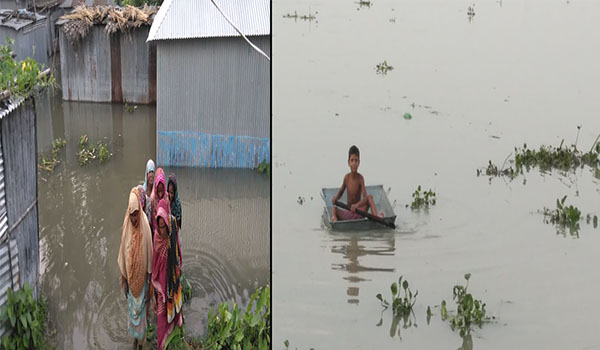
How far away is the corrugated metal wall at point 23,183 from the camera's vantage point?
4391 millimetres

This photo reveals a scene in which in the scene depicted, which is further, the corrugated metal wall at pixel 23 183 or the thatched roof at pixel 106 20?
the thatched roof at pixel 106 20

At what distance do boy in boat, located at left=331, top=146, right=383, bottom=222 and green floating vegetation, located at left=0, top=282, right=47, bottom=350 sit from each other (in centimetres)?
313

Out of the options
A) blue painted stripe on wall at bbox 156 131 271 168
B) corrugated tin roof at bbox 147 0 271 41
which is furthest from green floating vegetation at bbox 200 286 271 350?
corrugated tin roof at bbox 147 0 271 41

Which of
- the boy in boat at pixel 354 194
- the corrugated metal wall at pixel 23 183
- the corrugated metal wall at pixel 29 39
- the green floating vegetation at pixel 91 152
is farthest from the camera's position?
the corrugated metal wall at pixel 29 39

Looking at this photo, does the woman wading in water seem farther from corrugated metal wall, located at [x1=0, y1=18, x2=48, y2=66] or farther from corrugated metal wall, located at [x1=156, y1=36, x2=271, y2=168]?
corrugated metal wall, located at [x1=0, y1=18, x2=48, y2=66]

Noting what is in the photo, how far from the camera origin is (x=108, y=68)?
12062 millimetres

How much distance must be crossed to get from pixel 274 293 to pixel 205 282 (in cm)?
389

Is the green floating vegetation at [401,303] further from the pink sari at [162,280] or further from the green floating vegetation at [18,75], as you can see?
the green floating vegetation at [18,75]

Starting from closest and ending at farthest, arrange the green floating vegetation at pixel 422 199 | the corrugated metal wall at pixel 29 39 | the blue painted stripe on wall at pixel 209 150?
the green floating vegetation at pixel 422 199 → the blue painted stripe on wall at pixel 209 150 → the corrugated metal wall at pixel 29 39

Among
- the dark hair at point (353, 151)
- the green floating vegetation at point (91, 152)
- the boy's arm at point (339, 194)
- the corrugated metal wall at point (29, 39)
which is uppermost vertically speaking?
the corrugated metal wall at point (29, 39)

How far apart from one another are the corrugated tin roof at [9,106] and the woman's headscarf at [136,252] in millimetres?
931

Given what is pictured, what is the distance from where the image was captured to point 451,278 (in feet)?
5.62

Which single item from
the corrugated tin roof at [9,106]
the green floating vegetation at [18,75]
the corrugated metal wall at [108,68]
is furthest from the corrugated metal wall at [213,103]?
the corrugated tin roof at [9,106]

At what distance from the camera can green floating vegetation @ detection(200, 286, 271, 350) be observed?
3.76 meters
